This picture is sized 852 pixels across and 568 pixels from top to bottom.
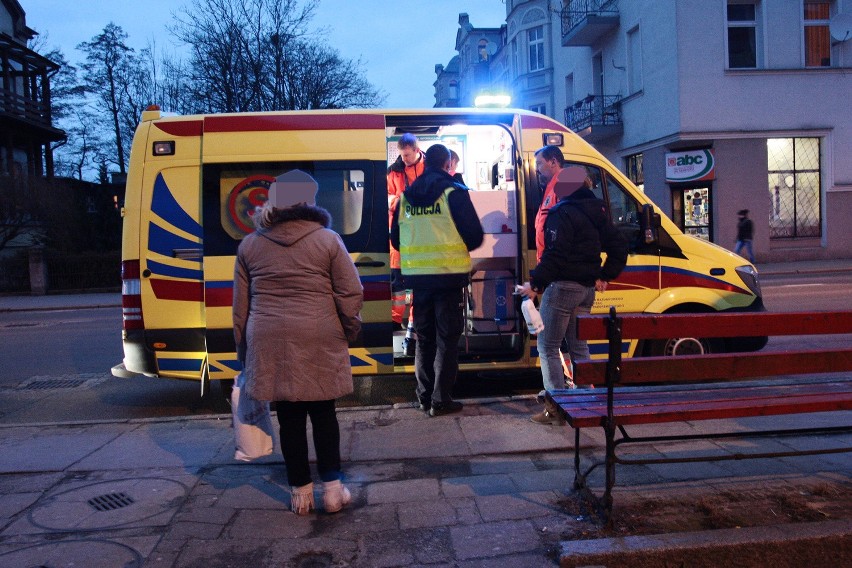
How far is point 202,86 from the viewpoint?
98.6ft

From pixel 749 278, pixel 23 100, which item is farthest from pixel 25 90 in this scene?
pixel 749 278

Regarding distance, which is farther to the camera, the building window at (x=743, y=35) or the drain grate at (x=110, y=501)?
the building window at (x=743, y=35)

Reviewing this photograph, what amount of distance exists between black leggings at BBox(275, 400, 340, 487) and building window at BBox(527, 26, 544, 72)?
114 ft

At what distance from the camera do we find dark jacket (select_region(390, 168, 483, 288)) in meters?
5.79

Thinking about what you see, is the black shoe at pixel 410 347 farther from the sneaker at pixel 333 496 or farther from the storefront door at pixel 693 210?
the storefront door at pixel 693 210

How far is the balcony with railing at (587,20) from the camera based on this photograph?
24.9m

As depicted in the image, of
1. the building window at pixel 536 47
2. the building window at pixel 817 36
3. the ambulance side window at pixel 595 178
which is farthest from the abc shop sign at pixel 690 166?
the ambulance side window at pixel 595 178

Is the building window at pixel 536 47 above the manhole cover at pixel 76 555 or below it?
above

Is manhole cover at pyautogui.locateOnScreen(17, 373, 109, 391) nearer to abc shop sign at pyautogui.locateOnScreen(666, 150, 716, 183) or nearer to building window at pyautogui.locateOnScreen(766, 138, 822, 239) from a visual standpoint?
abc shop sign at pyautogui.locateOnScreen(666, 150, 716, 183)

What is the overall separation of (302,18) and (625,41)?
13390 millimetres

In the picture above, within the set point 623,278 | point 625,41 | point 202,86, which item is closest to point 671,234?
point 623,278

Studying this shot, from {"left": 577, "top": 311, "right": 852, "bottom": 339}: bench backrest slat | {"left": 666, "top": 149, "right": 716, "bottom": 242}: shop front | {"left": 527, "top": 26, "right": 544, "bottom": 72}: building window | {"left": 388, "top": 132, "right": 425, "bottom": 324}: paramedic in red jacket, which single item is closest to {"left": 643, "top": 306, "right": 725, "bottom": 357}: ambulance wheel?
{"left": 388, "top": 132, "right": 425, "bottom": 324}: paramedic in red jacket

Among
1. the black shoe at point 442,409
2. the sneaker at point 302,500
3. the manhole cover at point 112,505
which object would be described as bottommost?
the manhole cover at point 112,505

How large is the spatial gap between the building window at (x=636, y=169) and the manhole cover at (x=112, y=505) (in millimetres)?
22068
